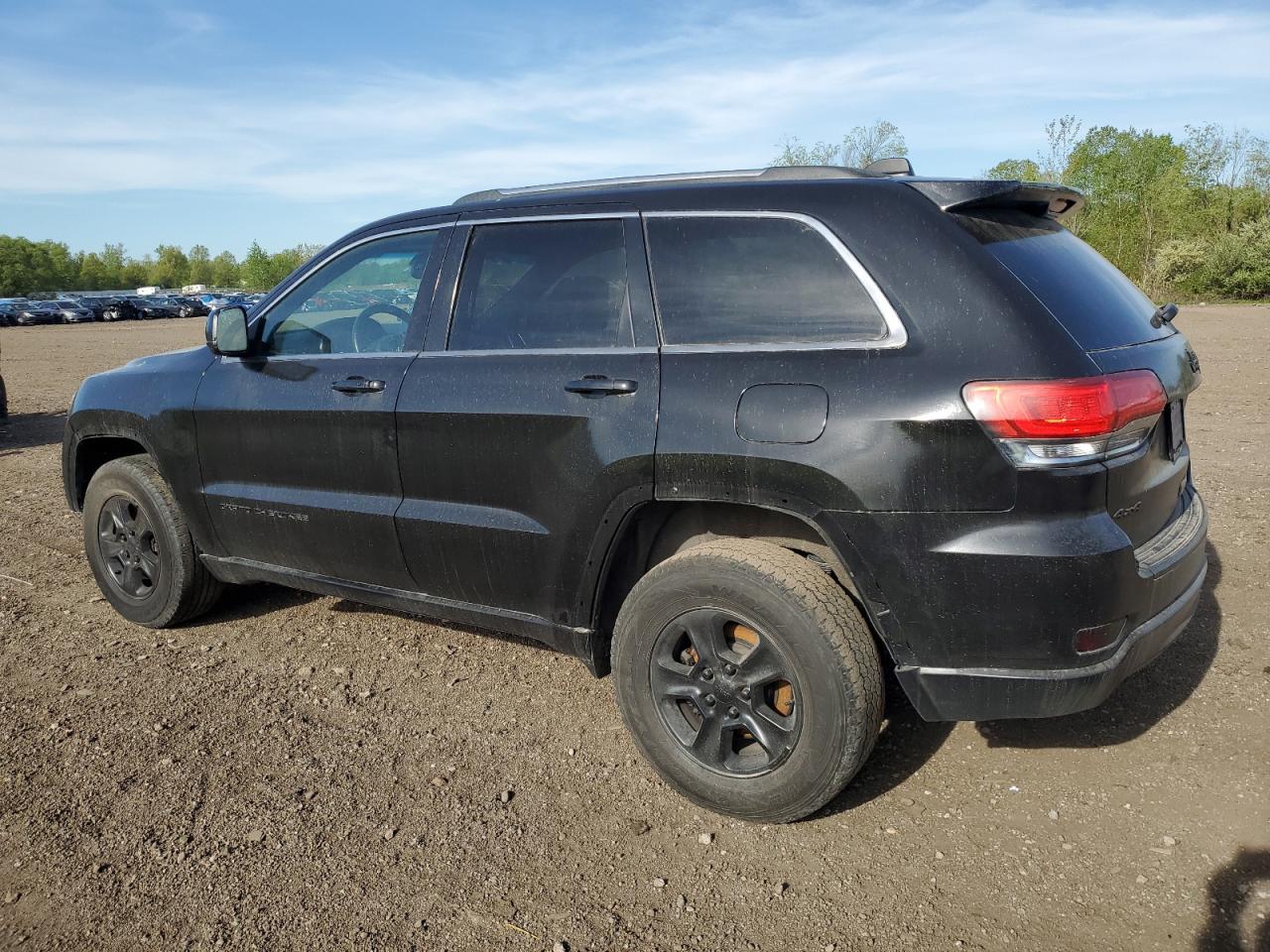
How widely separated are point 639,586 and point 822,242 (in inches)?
46.9

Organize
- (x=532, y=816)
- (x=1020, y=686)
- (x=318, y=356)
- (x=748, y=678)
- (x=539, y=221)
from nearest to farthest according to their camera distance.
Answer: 1. (x=1020, y=686)
2. (x=748, y=678)
3. (x=532, y=816)
4. (x=539, y=221)
5. (x=318, y=356)

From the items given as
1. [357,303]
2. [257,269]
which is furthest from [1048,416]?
[257,269]

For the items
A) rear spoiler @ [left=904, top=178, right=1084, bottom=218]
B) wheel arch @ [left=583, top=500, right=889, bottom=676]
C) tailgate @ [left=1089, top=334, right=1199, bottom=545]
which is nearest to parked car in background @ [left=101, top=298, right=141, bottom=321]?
wheel arch @ [left=583, top=500, right=889, bottom=676]

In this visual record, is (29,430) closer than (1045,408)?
No

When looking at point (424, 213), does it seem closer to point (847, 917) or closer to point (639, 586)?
point (639, 586)

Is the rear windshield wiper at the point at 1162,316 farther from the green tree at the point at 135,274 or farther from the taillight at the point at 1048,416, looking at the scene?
the green tree at the point at 135,274

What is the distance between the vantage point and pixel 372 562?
4.05 meters

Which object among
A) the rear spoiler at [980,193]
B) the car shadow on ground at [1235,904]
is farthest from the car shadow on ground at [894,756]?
the rear spoiler at [980,193]

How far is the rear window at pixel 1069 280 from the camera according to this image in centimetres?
288

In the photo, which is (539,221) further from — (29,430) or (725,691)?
(29,430)

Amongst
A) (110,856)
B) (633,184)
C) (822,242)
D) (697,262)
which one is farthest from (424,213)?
(110,856)

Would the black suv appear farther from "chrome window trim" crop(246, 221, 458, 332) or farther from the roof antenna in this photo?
the roof antenna

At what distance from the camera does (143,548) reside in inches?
195

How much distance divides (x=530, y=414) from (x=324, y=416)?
1059 mm
